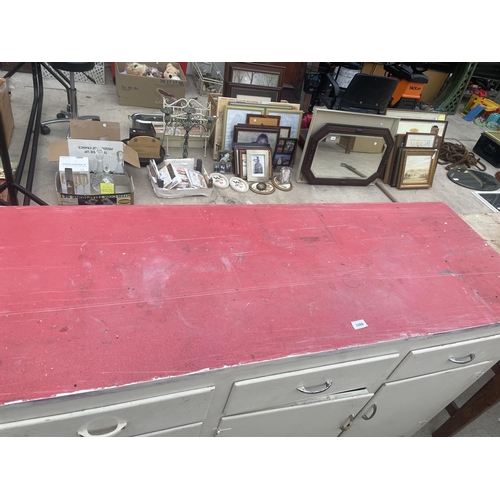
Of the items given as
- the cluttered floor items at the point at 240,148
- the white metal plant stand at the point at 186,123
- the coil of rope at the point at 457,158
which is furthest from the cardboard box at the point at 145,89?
the coil of rope at the point at 457,158

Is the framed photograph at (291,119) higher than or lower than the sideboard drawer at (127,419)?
lower

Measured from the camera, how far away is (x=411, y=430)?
1838 mm

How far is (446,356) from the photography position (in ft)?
4.30

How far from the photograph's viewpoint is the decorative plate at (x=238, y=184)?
310 cm

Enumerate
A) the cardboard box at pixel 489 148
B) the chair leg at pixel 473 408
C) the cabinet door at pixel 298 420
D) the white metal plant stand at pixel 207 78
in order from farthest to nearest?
the white metal plant stand at pixel 207 78
the cardboard box at pixel 489 148
the chair leg at pixel 473 408
the cabinet door at pixel 298 420

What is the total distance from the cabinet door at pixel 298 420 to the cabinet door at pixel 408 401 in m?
0.08

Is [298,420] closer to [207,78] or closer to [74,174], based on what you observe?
[74,174]

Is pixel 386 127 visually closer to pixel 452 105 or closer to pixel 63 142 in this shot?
pixel 63 142

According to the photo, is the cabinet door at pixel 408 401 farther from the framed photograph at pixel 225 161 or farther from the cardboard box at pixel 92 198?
the framed photograph at pixel 225 161

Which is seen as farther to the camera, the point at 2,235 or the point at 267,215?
the point at 267,215

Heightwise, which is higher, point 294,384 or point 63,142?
point 294,384

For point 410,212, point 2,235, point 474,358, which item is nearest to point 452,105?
point 410,212

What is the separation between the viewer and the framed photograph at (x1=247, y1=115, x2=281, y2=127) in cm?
318

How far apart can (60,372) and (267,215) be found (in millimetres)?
870
